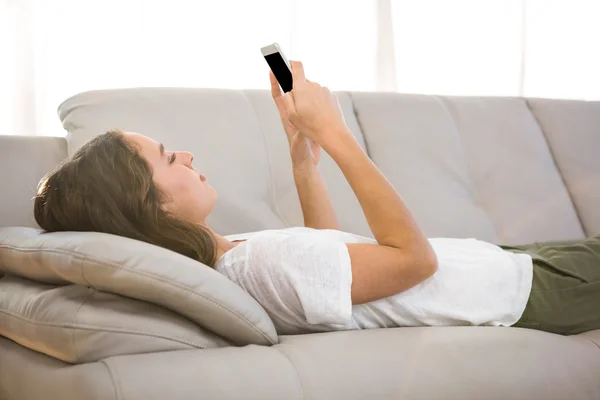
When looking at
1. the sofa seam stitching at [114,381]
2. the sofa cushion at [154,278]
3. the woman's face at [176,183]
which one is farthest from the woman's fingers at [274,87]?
the sofa seam stitching at [114,381]

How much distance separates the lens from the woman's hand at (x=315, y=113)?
1.37 m

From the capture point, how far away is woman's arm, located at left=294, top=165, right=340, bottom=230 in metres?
1.73

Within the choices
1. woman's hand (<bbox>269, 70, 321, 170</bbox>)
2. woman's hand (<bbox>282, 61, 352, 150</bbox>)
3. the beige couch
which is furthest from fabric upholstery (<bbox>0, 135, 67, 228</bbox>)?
woman's hand (<bbox>282, 61, 352, 150</bbox>)

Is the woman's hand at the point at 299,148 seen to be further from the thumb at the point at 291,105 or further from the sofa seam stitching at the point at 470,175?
the sofa seam stitching at the point at 470,175

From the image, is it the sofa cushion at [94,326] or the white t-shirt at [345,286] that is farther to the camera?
the white t-shirt at [345,286]

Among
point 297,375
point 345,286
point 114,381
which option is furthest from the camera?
point 345,286

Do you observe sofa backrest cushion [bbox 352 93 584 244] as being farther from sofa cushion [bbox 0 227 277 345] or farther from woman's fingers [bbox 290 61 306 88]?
sofa cushion [bbox 0 227 277 345]

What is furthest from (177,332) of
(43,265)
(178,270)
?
(43,265)

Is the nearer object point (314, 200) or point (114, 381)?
point (114, 381)

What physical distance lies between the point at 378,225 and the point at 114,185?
1.45 ft

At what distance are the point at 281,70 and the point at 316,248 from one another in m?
0.36

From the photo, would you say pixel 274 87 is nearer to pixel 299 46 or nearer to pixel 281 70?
pixel 281 70

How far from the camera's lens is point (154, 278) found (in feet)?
3.42

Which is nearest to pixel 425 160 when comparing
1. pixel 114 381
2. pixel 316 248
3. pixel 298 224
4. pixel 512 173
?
pixel 512 173
